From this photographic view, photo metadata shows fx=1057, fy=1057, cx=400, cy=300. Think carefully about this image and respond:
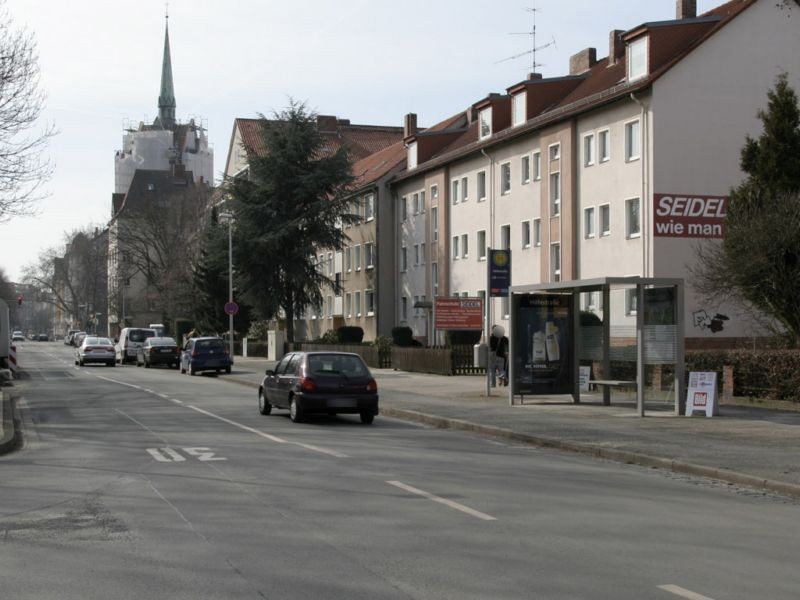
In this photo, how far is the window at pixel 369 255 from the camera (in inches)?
2628

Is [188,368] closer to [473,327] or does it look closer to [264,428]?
[473,327]

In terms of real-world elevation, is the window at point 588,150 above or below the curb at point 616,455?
above

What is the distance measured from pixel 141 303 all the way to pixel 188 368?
5714 cm

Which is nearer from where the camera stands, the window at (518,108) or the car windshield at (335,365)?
the car windshield at (335,365)

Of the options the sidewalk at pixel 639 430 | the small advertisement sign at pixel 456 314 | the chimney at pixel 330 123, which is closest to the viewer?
the sidewalk at pixel 639 430

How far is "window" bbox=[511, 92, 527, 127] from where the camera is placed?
49281 millimetres

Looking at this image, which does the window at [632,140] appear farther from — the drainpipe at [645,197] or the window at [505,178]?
the window at [505,178]

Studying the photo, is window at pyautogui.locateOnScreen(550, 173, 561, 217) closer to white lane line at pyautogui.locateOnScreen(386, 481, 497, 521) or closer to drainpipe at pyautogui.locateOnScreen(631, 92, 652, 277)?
drainpipe at pyautogui.locateOnScreen(631, 92, 652, 277)

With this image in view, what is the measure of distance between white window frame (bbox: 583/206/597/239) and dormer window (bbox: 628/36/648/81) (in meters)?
5.39

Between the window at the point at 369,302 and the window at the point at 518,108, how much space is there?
20.0 m

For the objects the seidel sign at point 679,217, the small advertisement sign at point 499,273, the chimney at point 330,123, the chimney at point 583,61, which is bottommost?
the small advertisement sign at point 499,273

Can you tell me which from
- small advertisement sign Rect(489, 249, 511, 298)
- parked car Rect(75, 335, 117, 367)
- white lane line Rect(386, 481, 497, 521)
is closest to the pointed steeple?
parked car Rect(75, 335, 117, 367)

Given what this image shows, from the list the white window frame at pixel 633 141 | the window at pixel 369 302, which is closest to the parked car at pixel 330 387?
the white window frame at pixel 633 141

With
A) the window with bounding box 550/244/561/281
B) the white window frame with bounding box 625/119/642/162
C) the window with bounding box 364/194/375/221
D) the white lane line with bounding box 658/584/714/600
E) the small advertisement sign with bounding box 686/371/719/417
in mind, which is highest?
the window with bounding box 364/194/375/221
